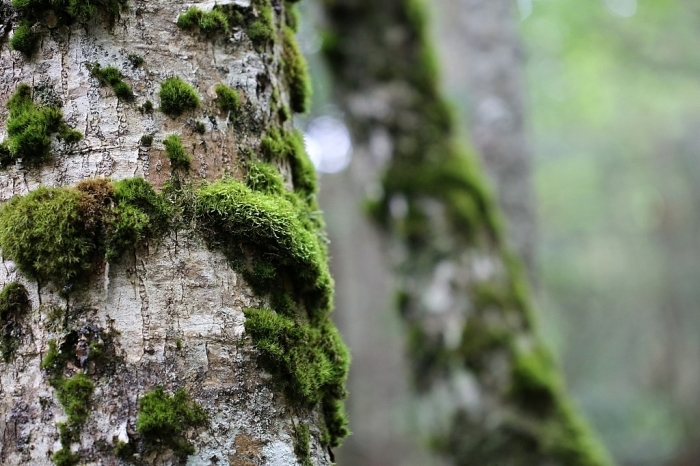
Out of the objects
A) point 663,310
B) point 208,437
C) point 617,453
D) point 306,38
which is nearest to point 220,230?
point 208,437

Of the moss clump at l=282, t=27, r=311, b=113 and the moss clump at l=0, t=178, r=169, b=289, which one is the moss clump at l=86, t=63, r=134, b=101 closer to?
the moss clump at l=0, t=178, r=169, b=289

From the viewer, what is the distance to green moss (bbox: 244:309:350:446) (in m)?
1.17


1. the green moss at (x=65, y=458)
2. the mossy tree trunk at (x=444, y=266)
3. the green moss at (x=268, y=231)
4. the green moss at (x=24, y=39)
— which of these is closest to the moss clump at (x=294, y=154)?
the green moss at (x=268, y=231)

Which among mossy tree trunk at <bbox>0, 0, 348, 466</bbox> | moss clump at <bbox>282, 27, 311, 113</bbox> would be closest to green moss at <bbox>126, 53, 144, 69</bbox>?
mossy tree trunk at <bbox>0, 0, 348, 466</bbox>

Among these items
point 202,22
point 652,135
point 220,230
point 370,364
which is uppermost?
point 652,135

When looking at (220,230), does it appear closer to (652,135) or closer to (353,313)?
(353,313)

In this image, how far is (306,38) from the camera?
6945 millimetres

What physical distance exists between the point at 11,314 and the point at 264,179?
20.4 inches

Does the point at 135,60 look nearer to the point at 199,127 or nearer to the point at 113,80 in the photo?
the point at 113,80

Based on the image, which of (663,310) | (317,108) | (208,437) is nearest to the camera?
(208,437)

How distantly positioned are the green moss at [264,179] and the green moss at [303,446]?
0.46m

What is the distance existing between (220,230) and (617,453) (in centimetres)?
1281

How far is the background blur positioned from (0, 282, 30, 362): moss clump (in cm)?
320

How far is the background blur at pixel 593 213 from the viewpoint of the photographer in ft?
26.3
